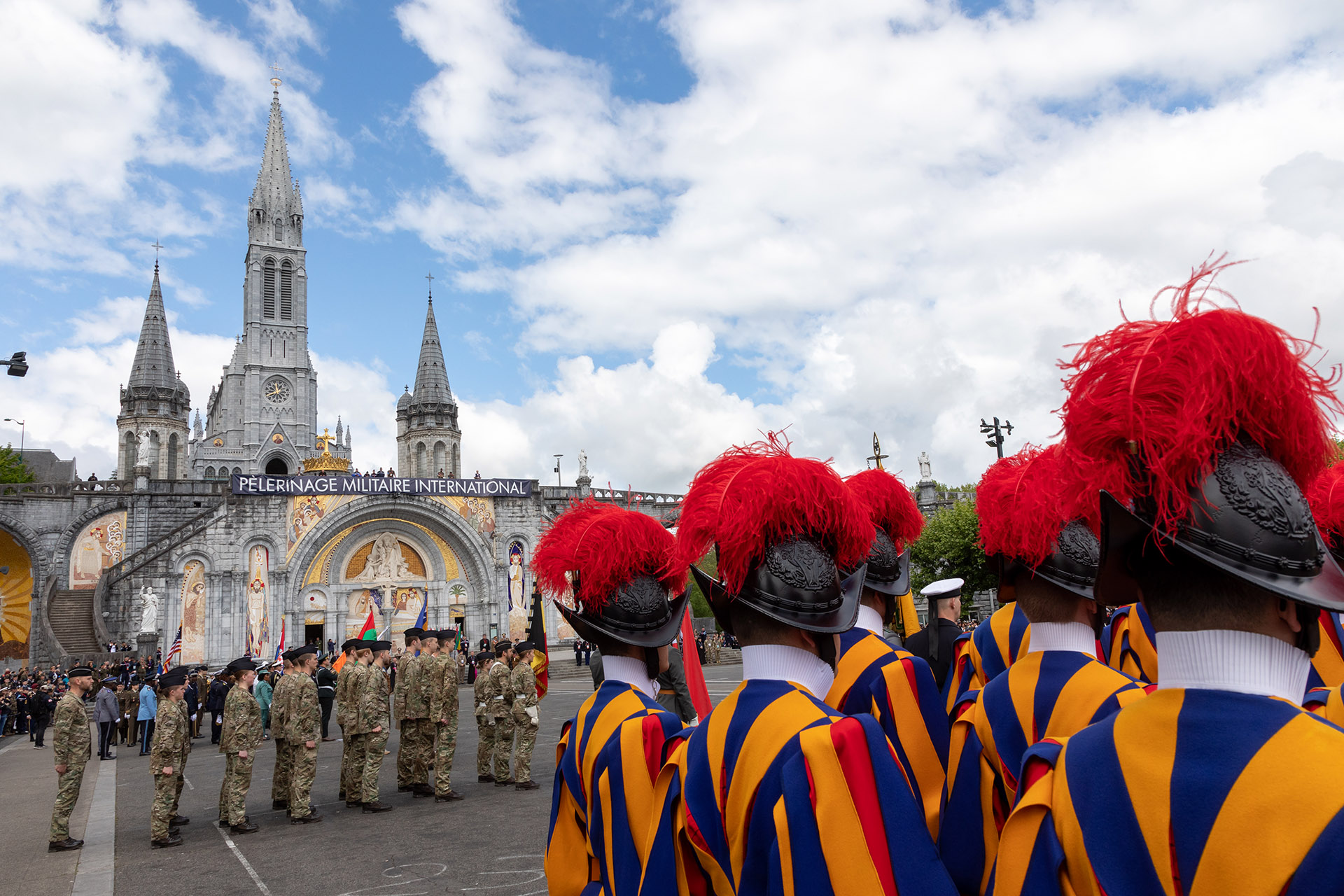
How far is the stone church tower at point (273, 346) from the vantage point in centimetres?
6112

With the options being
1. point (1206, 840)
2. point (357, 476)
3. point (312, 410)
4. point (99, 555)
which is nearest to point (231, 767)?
point (1206, 840)

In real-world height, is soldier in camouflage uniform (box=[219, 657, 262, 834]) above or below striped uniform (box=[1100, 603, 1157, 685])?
below

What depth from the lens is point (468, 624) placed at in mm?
36188

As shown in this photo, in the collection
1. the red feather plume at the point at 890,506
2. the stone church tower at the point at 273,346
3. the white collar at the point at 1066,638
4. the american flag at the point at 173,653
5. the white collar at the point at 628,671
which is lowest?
the american flag at the point at 173,653

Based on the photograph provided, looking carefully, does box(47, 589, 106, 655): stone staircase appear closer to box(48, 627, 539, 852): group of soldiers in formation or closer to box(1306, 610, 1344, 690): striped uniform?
box(48, 627, 539, 852): group of soldiers in formation

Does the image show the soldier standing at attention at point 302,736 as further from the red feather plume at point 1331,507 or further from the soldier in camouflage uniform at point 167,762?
the red feather plume at point 1331,507

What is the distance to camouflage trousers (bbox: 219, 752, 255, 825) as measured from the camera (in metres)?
9.41

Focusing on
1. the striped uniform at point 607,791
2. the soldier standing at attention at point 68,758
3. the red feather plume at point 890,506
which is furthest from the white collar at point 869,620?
the soldier standing at attention at point 68,758

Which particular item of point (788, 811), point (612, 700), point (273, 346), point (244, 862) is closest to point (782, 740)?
point (788, 811)

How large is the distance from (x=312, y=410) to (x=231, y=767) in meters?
58.6

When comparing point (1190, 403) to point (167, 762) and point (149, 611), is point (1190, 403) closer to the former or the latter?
point (167, 762)

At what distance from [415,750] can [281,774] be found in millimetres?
1589

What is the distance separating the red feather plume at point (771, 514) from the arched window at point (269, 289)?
2629 inches

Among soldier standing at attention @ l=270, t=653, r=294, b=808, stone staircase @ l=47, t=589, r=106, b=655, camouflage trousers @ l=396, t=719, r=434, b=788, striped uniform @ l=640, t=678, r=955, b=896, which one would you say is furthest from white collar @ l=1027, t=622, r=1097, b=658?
stone staircase @ l=47, t=589, r=106, b=655
